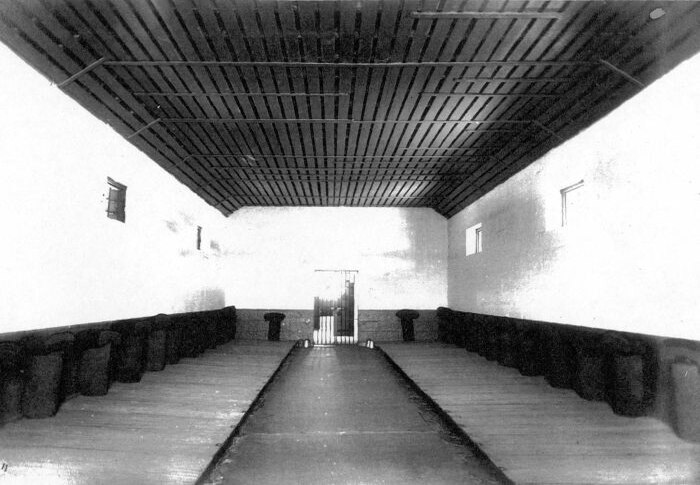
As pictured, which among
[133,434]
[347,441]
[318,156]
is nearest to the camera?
[133,434]

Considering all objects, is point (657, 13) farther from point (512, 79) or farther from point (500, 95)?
point (500, 95)

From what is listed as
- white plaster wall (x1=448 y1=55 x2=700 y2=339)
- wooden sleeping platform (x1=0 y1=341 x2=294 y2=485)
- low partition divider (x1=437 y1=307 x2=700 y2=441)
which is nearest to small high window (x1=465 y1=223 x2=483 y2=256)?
white plaster wall (x1=448 y1=55 x2=700 y2=339)

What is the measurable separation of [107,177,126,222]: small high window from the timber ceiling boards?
81 centimetres

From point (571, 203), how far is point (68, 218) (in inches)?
268

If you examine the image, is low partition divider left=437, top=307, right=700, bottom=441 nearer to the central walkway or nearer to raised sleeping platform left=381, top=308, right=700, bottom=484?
raised sleeping platform left=381, top=308, right=700, bottom=484

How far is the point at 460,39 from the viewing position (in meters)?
4.80

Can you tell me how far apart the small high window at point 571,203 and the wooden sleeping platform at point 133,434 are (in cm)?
512

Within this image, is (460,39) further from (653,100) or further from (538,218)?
(538,218)

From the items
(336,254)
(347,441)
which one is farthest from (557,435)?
(336,254)

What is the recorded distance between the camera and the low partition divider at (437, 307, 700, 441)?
174 inches

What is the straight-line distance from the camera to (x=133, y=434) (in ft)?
14.6

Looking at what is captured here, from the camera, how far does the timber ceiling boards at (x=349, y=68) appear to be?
4281mm

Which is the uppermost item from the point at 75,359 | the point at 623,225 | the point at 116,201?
the point at 116,201

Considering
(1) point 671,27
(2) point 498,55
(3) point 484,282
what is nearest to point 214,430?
(2) point 498,55
